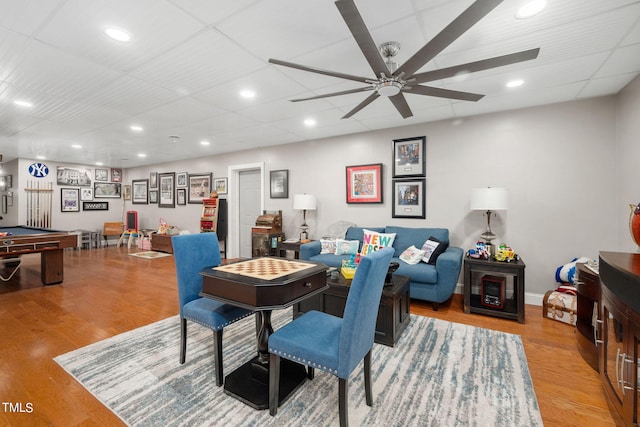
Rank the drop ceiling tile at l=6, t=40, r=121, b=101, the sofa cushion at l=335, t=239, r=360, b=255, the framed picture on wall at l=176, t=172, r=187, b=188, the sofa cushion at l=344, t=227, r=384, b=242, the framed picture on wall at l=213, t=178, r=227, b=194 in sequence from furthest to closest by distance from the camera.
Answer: the framed picture on wall at l=176, t=172, r=187, b=188
the framed picture on wall at l=213, t=178, r=227, b=194
the sofa cushion at l=344, t=227, r=384, b=242
the sofa cushion at l=335, t=239, r=360, b=255
the drop ceiling tile at l=6, t=40, r=121, b=101

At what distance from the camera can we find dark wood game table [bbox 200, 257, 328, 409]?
1.56 m

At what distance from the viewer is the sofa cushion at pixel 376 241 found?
13.3ft

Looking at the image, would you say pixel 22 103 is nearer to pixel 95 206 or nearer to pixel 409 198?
pixel 409 198

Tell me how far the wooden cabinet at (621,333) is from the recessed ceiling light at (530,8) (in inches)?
62.5

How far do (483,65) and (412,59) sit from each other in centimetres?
47

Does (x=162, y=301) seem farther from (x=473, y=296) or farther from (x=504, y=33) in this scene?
(x=504, y=33)

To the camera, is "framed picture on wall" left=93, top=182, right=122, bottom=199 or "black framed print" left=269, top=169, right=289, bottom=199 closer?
"black framed print" left=269, top=169, right=289, bottom=199

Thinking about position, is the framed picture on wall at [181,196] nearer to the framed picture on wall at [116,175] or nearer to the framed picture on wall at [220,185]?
the framed picture on wall at [220,185]

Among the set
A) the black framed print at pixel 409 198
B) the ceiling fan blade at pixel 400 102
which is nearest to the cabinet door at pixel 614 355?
the ceiling fan blade at pixel 400 102

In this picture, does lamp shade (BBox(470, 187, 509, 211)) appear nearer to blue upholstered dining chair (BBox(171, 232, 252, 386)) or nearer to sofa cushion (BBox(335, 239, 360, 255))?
sofa cushion (BBox(335, 239, 360, 255))

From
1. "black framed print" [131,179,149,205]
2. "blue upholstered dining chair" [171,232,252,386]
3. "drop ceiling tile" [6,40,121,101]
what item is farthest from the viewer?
"black framed print" [131,179,149,205]

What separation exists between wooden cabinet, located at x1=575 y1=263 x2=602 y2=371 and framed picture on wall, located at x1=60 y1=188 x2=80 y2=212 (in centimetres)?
1093

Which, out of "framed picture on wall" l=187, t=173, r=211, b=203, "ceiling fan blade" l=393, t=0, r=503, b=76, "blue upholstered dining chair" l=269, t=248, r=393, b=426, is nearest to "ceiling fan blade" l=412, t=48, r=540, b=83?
"ceiling fan blade" l=393, t=0, r=503, b=76

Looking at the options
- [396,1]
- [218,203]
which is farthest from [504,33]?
[218,203]
